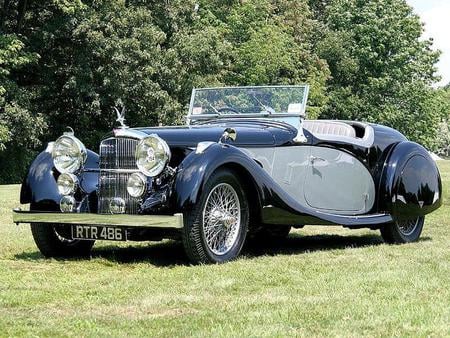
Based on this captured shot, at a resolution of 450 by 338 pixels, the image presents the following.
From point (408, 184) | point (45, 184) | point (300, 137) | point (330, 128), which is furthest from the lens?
point (330, 128)

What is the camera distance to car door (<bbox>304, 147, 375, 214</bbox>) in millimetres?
7879

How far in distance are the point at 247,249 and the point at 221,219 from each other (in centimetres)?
141

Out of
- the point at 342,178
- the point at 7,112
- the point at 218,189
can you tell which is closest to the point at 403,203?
the point at 342,178

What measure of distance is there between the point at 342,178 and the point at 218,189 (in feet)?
6.58

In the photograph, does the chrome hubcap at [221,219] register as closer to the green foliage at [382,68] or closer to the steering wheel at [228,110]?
the steering wheel at [228,110]

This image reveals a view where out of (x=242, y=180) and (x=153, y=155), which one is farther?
(x=242, y=180)

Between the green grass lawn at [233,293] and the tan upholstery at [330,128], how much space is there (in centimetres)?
147

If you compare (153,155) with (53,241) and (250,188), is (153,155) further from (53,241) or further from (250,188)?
(53,241)

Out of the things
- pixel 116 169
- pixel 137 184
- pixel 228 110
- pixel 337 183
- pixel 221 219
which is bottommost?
pixel 221 219

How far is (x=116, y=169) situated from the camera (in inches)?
267

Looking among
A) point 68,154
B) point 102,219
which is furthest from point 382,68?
point 102,219

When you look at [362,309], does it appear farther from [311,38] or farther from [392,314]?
[311,38]

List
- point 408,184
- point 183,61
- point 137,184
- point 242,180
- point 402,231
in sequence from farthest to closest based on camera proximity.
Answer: point 183,61 < point 402,231 < point 408,184 < point 242,180 < point 137,184

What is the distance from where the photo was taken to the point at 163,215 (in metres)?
6.26
